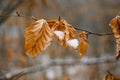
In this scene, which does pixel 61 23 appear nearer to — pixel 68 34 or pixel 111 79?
pixel 68 34

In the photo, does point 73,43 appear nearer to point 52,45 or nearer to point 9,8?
point 9,8

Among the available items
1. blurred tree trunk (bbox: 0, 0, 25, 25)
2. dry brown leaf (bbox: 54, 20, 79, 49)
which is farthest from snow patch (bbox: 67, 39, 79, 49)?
blurred tree trunk (bbox: 0, 0, 25, 25)

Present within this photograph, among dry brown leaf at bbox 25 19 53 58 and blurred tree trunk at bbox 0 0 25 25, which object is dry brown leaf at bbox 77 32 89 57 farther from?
blurred tree trunk at bbox 0 0 25 25

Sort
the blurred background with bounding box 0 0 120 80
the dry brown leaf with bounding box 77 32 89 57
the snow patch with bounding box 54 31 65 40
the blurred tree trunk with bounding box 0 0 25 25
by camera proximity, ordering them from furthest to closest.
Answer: the blurred background with bounding box 0 0 120 80 < the blurred tree trunk with bounding box 0 0 25 25 < the dry brown leaf with bounding box 77 32 89 57 < the snow patch with bounding box 54 31 65 40

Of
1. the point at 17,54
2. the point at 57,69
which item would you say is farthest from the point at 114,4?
the point at 17,54

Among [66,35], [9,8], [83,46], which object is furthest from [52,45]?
[66,35]

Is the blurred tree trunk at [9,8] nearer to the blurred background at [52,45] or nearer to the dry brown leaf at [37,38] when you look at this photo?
the blurred background at [52,45]

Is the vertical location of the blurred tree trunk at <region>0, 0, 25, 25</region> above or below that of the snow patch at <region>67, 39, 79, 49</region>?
above
